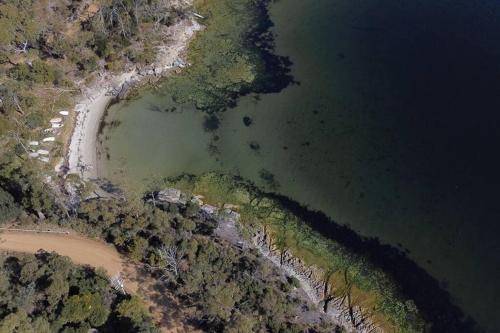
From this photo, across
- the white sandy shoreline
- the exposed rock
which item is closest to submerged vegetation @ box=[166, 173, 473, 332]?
the exposed rock

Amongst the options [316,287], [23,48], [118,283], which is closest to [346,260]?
[316,287]

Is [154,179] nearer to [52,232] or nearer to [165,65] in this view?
[52,232]

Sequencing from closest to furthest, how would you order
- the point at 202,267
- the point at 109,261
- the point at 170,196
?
the point at 202,267 < the point at 109,261 < the point at 170,196

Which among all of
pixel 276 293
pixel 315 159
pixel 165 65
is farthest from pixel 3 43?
pixel 276 293

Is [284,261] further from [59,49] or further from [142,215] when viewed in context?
[59,49]

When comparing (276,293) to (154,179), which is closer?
(276,293)

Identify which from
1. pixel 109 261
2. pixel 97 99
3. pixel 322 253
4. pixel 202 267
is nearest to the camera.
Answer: pixel 202 267
